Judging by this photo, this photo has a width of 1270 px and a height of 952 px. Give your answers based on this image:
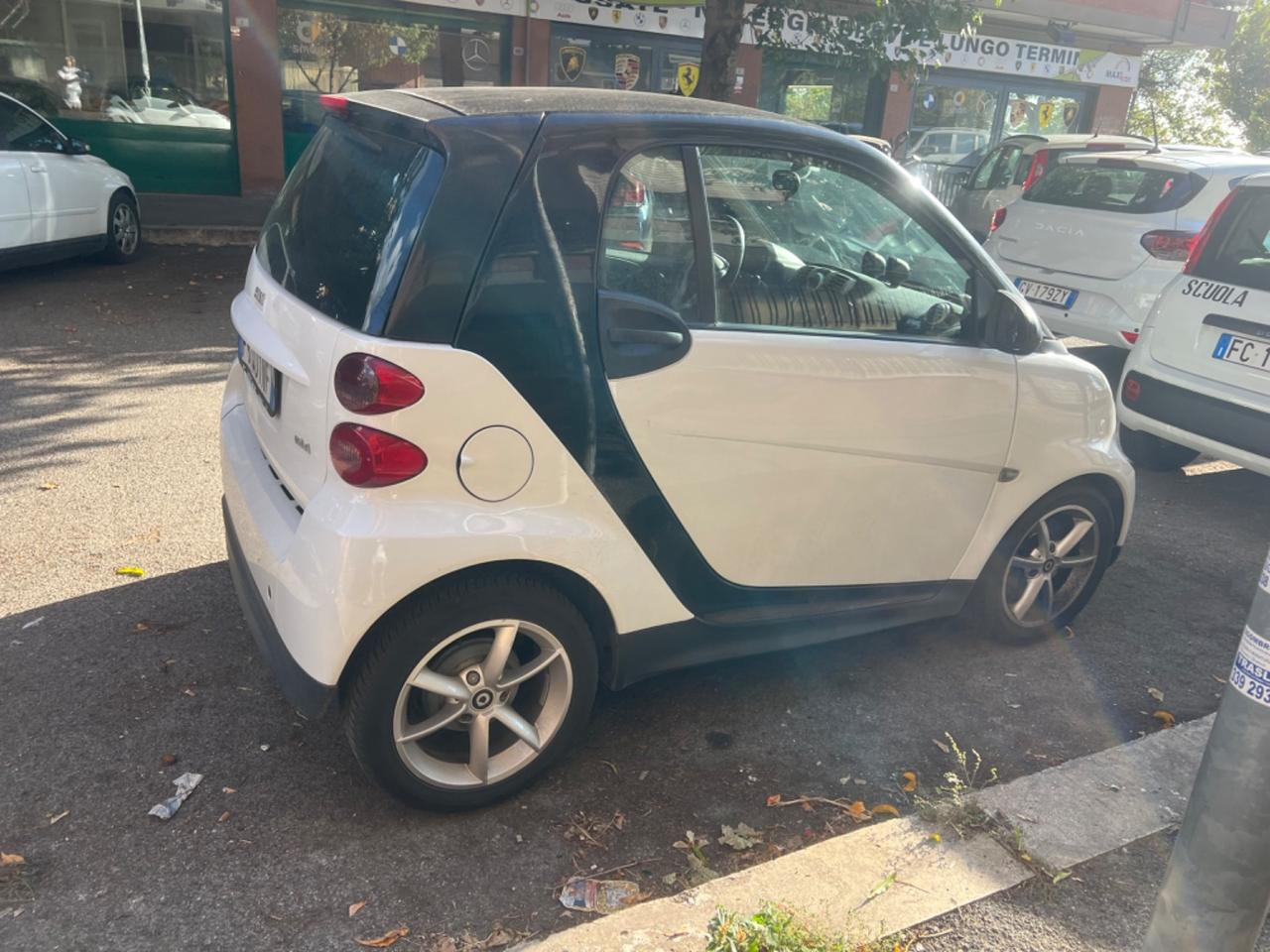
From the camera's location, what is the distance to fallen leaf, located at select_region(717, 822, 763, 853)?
274 centimetres

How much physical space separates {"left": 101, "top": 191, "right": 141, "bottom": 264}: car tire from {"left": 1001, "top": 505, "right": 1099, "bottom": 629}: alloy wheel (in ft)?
27.9

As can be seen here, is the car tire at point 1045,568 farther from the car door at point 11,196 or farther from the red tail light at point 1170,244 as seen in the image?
the car door at point 11,196

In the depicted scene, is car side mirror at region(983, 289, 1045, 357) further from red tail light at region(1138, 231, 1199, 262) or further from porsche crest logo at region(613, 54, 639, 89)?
porsche crest logo at region(613, 54, 639, 89)

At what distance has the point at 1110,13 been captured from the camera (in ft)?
59.6

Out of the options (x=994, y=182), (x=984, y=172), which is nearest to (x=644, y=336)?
(x=994, y=182)

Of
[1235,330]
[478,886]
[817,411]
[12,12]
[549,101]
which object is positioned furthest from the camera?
[12,12]

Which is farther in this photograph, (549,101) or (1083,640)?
(1083,640)

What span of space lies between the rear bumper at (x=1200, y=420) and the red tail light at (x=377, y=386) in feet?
13.7

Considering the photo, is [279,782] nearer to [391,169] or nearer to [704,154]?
[391,169]

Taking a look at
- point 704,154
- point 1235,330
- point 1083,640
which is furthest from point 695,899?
point 1235,330

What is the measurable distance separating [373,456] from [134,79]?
41.3ft

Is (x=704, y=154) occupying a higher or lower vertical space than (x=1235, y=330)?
higher

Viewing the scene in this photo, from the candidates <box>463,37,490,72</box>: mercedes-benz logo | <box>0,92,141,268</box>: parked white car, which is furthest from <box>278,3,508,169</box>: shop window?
<box>0,92,141,268</box>: parked white car

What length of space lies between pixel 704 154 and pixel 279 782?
2.11 metres
